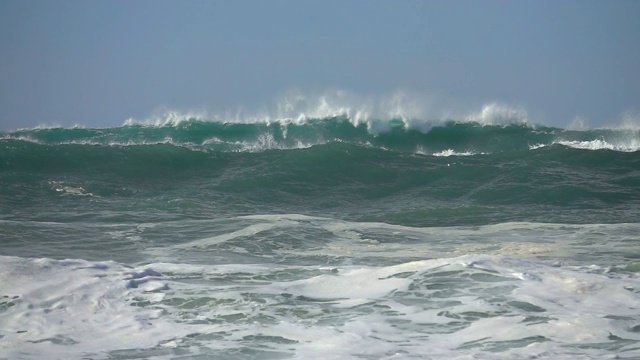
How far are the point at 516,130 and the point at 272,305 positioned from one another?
17.1 metres

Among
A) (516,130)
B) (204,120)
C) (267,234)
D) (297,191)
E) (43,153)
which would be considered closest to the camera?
(267,234)

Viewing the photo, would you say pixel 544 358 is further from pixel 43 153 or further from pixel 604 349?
pixel 43 153

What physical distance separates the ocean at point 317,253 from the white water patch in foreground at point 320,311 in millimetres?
18

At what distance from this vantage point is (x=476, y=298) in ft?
17.1

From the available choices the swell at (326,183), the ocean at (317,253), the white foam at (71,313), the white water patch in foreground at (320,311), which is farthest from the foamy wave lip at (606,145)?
the white foam at (71,313)

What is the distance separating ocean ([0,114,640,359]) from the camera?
452cm

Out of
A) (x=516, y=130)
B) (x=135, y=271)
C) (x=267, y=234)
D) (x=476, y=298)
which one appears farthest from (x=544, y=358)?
(x=516, y=130)

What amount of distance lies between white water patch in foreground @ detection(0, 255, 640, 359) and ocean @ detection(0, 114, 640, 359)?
2cm

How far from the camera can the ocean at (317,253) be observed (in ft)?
14.8

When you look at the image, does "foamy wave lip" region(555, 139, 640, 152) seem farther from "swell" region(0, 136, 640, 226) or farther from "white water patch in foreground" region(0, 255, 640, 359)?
"white water patch in foreground" region(0, 255, 640, 359)

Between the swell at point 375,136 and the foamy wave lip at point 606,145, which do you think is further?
the swell at point 375,136

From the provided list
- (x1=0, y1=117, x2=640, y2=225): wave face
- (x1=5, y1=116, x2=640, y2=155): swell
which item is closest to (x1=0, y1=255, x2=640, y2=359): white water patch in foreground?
(x1=0, y1=117, x2=640, y2=225): wave face

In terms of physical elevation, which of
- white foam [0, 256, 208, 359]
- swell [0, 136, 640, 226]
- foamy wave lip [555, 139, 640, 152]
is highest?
foamy wave lip [555, 139, 640, 152]

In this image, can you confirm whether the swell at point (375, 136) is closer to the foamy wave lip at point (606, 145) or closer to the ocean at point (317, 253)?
the foamy wave lip at point (606, 145)
